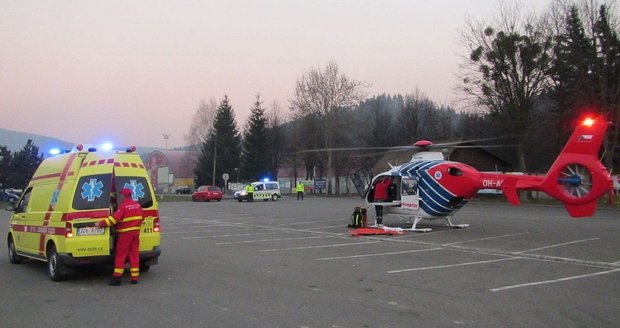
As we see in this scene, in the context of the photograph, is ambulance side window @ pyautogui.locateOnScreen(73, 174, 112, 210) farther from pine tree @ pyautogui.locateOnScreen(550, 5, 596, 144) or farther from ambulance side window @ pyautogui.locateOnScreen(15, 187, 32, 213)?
pine tree @ pyautogui.locateOnScreen(550, 5, 596, 144)

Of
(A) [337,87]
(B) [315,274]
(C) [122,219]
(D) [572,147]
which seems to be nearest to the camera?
(C) [122,219]

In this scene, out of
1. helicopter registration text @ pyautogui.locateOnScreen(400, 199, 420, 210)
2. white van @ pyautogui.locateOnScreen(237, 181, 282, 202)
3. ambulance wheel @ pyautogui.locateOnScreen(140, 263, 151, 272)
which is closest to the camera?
ambulance wheel @ pyautogui.locateOnScreen(140, 263, 151, 272)

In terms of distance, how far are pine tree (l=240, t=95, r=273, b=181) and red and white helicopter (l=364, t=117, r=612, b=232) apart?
2373 inches

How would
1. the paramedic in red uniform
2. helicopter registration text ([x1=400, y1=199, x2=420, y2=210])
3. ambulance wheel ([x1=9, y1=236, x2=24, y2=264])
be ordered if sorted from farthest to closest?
1. helicopter registration text ([x1=400, y1=199, x2=420, y2=210])
2. ambulance wheel ([x1=9, y1=236, x2=24, y2=264])
3. the paramedic in red uniform

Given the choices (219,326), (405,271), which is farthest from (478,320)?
(405,271)

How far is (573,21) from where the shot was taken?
3994 cm

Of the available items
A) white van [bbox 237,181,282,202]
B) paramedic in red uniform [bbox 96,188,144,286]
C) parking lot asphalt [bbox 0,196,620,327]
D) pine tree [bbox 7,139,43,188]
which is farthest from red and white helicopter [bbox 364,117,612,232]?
pine tree [bbox 7,139,43,188]

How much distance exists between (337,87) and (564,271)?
58.0 m

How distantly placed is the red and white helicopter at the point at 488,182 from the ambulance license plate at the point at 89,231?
12058mm

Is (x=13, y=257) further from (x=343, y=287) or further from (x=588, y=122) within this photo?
(x=588, y=122)

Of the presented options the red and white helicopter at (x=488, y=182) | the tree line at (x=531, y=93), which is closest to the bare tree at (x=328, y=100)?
the tree line at (x=531, y=93)

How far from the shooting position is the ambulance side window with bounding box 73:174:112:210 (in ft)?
30.6

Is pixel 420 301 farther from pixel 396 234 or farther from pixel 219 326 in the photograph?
pixel 396 234

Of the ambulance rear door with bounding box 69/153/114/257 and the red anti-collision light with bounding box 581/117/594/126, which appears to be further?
the red anti-collision light with bounding box 581/117/594/126
